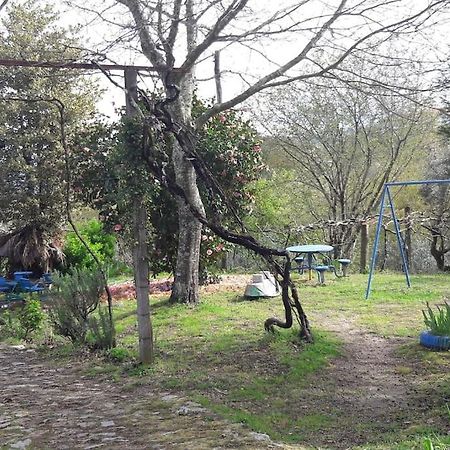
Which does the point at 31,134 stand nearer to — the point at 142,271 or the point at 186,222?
the point at 186,222

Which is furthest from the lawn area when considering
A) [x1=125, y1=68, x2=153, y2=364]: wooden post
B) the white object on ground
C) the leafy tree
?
the leafy tree

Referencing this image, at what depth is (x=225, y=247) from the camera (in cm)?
1156

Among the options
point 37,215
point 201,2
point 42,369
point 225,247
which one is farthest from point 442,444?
point 37,215

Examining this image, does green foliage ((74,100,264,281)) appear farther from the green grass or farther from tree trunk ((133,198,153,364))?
tree trunk ((133,198,153,364))

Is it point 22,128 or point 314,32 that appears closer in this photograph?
point 314,32

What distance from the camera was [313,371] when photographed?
5.93 metres

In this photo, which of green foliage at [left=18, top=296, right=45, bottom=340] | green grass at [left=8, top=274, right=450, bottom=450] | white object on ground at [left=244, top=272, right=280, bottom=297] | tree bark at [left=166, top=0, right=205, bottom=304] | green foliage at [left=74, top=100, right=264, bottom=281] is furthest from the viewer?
green foliage at [left=74, top=100, right=264, bottom=281]

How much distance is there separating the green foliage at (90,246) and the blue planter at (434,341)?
28.3 ft

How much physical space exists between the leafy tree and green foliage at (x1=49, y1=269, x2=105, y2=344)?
537 cm

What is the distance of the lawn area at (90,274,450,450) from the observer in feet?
14.5

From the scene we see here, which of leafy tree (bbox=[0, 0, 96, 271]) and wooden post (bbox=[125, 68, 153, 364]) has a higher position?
leafy tree (bbox=[0, 0, 96, 271])

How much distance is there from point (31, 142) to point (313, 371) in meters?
8.78

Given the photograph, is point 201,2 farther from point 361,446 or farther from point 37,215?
point 37,215

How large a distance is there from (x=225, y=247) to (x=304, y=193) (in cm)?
997
